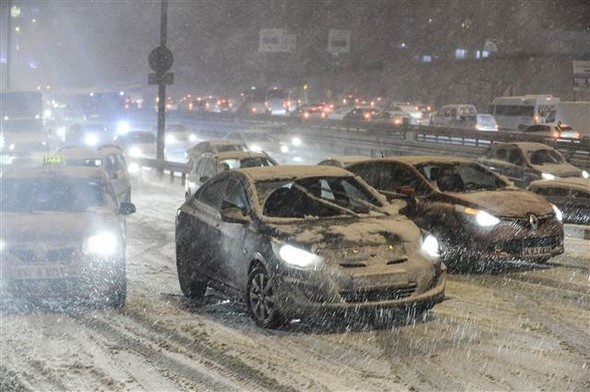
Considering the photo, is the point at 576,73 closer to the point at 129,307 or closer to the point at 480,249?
the point at 480,249

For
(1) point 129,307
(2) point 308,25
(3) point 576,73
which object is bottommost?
(1) point 129,307

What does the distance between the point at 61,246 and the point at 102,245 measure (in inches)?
17.0

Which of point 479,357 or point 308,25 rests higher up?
point 308,25

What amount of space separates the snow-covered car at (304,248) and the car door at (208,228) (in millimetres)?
11

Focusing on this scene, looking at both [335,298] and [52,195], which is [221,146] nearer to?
[52,195]

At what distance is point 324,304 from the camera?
759 cm

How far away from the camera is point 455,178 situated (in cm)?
1220

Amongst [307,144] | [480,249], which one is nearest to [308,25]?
[307,144]

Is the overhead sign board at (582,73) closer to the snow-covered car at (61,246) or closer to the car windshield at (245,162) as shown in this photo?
the car windshield at (245,162)

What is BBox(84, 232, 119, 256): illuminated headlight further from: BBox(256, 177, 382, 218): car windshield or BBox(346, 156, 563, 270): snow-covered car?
BBox(346, 156, 563, 270): snow-covered car

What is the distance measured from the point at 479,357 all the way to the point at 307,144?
35028 mm

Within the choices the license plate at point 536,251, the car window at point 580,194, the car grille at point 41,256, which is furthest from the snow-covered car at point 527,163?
the car grille at point 41,256

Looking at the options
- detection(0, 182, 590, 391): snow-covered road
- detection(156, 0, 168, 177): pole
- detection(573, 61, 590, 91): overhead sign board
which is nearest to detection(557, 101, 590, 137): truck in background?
detection(573, 61, 590, 91): overhead sign board

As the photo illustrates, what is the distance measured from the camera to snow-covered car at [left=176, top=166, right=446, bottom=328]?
25.1 ft
